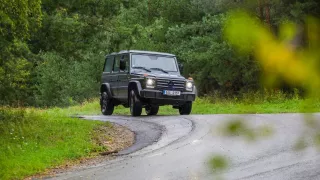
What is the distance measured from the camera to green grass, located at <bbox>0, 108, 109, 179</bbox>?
884 centimetres

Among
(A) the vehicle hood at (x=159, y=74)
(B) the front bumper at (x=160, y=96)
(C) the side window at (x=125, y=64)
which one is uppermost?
(C) the side window at (x=125, y=64)

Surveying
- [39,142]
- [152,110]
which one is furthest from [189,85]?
[39,142]

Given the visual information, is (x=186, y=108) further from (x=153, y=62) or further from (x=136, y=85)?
(x=136, y=85)

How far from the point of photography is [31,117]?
15.0 metres

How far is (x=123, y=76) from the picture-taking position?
17781mm

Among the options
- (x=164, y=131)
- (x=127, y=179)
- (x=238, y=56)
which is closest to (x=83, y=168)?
(x=127, y=179)

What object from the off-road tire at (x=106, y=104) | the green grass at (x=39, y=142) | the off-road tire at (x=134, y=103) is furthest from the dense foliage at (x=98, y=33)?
the off-road tire at (x=134, y=103)

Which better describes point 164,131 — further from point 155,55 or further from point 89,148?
point 155,55

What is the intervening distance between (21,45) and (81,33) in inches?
80.1

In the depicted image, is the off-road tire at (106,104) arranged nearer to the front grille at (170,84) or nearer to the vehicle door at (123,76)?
the vehicle door at (123,76)

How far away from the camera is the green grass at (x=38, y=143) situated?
8.84m

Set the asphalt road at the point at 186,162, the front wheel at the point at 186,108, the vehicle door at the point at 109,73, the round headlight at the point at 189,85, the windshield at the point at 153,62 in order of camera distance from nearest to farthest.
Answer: the asphalt road at the point at 186,162 → the round headlight at the point at 189,85 → the windshield at the point at 153,62 → the front wheel at the point at 186,108 → the vehicle door at the point at 109,73

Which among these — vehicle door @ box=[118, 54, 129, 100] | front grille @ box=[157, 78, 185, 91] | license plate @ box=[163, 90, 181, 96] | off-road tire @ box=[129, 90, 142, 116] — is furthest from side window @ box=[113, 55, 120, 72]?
license plate @ box=[163, 90, 181, 96]

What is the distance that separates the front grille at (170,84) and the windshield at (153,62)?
90cm
